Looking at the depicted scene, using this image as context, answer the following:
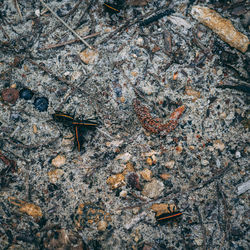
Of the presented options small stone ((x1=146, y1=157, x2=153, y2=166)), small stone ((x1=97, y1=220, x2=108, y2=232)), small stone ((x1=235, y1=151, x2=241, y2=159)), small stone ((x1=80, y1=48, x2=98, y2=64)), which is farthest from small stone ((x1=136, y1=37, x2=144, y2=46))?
small stone ((x1=97, y1=220, x2=108, y2=232))

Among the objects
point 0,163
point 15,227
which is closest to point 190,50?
point 0,163

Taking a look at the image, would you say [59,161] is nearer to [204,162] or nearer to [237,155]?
[204,162]

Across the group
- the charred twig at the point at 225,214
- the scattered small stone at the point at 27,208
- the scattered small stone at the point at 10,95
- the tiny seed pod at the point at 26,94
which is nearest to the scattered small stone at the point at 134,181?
the charred twig at the point at 225,214

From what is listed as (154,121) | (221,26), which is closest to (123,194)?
(154,121)

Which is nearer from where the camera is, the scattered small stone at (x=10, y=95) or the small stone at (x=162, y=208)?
the small stone at (x=162, y=208)

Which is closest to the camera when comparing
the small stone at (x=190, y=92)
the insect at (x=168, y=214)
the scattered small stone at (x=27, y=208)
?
the insect at (x=168, y=214)

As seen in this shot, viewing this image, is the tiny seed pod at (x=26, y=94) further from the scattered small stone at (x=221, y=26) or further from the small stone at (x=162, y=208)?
the scattered small stone at (x=221, y=26)
